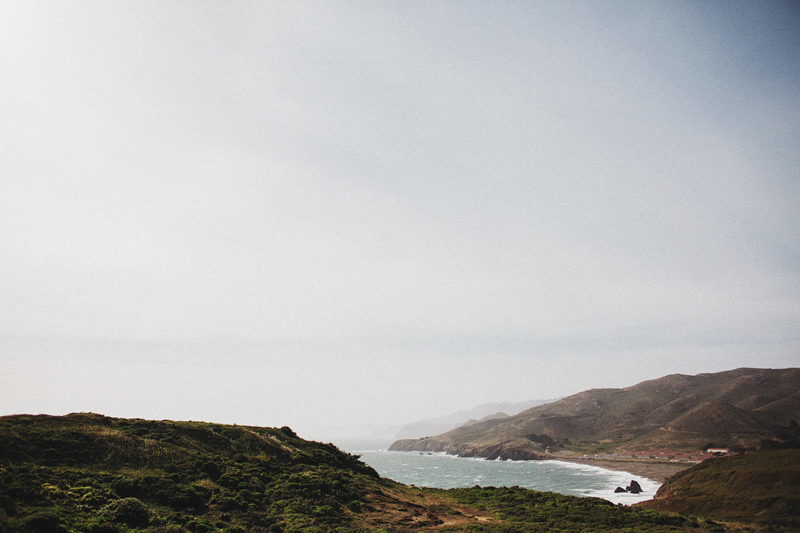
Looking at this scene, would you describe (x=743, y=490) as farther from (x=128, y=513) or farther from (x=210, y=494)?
(x=128, y=513)

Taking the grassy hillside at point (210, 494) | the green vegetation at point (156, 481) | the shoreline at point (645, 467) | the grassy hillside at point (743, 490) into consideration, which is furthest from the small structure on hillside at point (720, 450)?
the green vegetation at point (156, 481)

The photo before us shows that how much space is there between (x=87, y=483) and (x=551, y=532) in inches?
1426

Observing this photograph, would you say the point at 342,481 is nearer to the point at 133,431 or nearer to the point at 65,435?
the point at 133,431

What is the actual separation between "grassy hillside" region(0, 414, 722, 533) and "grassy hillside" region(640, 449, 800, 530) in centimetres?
691

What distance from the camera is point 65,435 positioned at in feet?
104

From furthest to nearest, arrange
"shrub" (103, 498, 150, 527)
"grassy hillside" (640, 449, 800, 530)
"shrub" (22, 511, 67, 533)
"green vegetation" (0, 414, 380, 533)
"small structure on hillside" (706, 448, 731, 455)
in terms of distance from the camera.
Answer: "small structure on hillside" (706, 448, 731, 455)
"grassy hillside" (640, 449, 800, 530)
"shrub" (103, 498, 150, 527)
"green vegetation" (0, 414, 380, 533)
"shrub" (22, 511, 67, 533)

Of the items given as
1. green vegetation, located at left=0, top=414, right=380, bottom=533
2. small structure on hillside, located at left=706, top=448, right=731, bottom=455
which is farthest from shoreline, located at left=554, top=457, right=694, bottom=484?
green vegetation, located at left=0, top=414, right=380, bottom=533

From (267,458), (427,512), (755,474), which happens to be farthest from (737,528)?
(267,458)

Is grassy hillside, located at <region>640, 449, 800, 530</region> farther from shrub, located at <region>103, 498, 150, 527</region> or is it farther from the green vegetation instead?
shrub, located at <region>103, 498, 150, 527</region>

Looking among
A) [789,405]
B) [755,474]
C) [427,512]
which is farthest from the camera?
[789,405]

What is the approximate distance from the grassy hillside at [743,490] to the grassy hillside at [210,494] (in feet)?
22.7

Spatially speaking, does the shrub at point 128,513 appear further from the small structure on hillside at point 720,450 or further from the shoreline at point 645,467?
the small structure on hillside at point 720,450

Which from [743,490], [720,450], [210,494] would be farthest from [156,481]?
[720,450]

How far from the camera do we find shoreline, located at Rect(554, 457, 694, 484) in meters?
97.9
